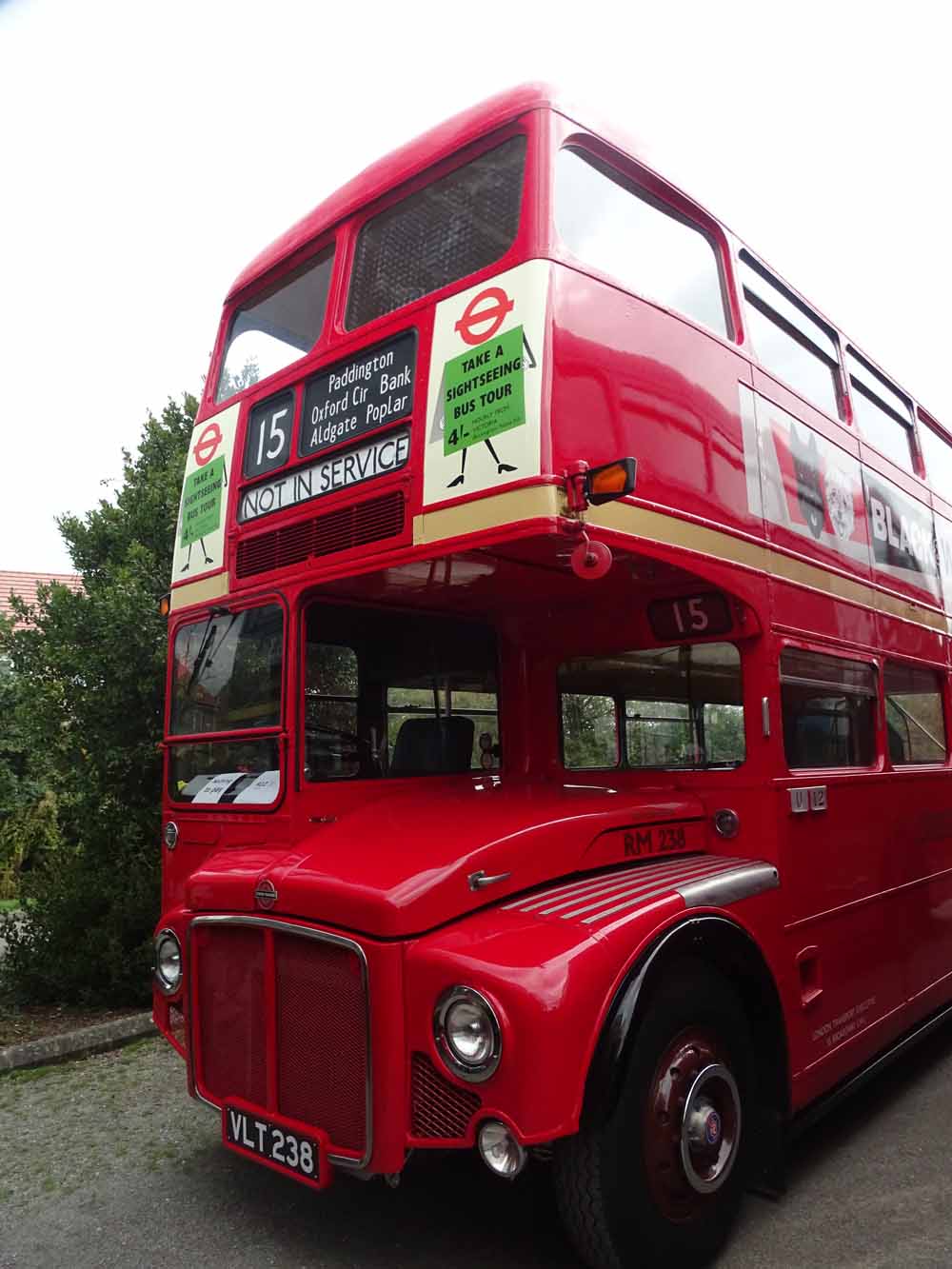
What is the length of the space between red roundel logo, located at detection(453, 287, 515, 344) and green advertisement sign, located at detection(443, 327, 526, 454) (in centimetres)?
5

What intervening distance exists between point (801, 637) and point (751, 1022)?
5.42ft

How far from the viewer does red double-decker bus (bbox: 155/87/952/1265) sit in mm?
2961

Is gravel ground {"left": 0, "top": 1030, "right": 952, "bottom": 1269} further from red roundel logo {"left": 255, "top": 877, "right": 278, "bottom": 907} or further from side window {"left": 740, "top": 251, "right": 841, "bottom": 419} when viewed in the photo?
side window {"left": 740, "top": 251, "right": 841, "bottom": 419}

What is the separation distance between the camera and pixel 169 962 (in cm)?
380

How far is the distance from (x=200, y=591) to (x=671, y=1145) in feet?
10.1

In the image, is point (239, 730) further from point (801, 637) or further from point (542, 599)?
point (801, 637)

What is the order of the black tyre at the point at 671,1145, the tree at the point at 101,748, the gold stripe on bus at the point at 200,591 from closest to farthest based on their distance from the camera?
the black tyre at the point at 671,1145, the gold stripe on bus at the point at 200,591, the tree at the point at 101,748

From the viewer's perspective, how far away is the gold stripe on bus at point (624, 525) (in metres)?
3.26

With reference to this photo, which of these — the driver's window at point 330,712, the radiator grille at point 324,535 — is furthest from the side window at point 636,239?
the driver's window at point 330,712

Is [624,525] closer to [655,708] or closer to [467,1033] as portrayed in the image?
[655,708]

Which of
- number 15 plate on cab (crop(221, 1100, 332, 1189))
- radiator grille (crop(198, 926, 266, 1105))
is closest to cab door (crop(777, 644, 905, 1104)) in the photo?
number 15 plate on cab (crop(221, 1100, 332, 1189))

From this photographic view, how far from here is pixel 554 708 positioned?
4734 mm

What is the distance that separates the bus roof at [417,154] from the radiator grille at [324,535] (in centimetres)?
147

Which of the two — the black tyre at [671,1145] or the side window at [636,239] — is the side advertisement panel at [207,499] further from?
the black tyre at [671,1145]
